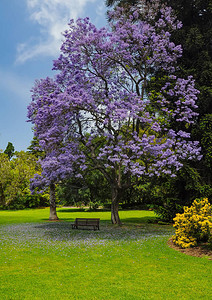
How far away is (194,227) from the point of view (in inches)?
543

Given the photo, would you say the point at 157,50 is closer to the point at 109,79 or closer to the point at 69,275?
the point at 109,79

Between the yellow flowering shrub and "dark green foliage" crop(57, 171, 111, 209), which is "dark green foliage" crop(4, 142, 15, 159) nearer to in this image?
"dark green foliage" crop(57, 171, 111, 209)

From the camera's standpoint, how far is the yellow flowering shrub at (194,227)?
1312cm

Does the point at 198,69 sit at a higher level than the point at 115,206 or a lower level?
higher

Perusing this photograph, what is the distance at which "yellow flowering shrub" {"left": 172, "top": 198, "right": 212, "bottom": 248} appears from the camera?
1312 centimetres

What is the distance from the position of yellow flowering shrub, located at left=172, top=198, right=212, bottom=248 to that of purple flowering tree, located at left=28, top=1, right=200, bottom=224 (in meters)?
4.52

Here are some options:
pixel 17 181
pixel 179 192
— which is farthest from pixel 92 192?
pixel 179 192

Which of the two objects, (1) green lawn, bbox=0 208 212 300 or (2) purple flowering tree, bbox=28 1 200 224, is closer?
(1) green lawn, bbox=0 208 212 300

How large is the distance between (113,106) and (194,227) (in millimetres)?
8611

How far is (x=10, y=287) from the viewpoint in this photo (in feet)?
26.8

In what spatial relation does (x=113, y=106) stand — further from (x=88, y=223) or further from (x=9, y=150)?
(x=9, y=150)

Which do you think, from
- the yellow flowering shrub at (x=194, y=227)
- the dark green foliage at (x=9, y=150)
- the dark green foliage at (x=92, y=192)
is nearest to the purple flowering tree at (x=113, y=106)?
the yellow flowering shrub at (x=194, y=227)

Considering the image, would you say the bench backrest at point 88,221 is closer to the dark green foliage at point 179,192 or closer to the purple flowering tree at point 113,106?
the purple flowering tree at point 113,106

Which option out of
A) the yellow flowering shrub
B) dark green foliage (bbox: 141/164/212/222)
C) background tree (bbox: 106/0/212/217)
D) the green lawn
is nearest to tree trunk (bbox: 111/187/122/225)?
dark green foliage (bbox: 141/164/212/222)
